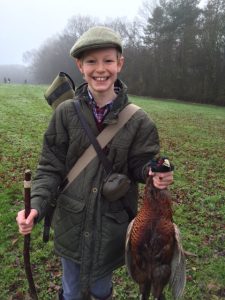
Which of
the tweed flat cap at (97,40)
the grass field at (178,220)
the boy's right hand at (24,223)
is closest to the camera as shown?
the boy's right hand at (24,223)

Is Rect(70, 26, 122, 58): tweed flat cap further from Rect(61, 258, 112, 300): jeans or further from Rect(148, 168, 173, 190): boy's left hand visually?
Rect(61, 258, 112, 300): jeans

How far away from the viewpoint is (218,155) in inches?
504

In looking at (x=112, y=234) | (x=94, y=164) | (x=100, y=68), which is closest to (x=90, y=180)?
(x=94, y=164)

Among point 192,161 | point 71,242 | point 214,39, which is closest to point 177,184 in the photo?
point 192,161

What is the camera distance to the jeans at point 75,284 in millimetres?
3031

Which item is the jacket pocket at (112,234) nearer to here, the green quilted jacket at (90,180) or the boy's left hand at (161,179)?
the green quilted jacket at (90,180)

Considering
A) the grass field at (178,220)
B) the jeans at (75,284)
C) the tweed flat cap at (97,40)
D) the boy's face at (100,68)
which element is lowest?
the grass field at (178,220)

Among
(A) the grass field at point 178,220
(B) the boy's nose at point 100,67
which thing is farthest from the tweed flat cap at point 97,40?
(A) the grass field at point 178,220

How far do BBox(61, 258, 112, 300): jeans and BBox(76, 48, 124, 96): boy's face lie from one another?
1438 mm

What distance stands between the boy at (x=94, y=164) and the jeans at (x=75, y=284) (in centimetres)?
12

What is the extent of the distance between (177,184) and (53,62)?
7972 cm

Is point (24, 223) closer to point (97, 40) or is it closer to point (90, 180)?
point (90, 180)

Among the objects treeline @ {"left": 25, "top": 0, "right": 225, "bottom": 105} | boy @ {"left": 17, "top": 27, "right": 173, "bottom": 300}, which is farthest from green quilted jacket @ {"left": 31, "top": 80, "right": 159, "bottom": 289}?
treeline @ {"left": 25, "top": 0, "right": 225, "bottom": 105}

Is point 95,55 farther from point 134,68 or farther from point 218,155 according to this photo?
point 134,68
